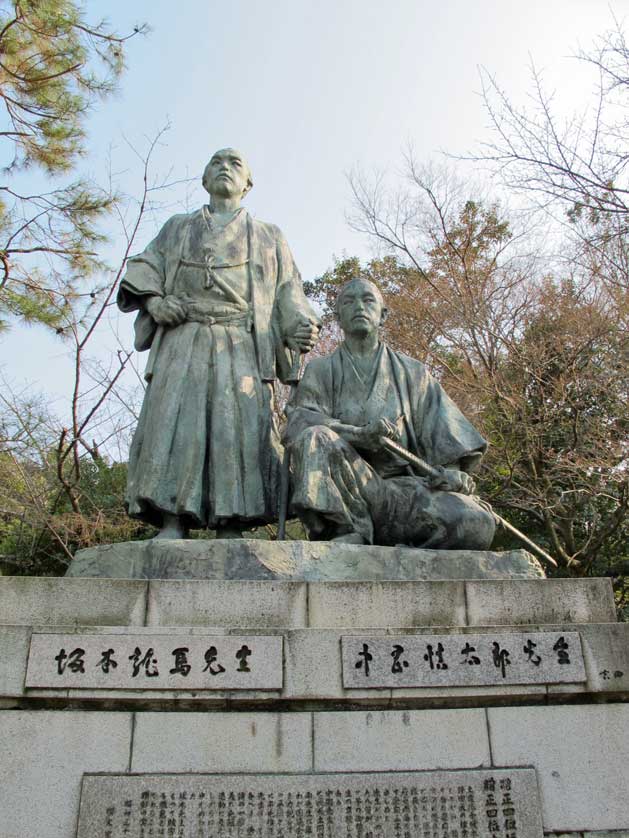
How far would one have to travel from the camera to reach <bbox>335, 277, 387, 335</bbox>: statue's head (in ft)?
20.5

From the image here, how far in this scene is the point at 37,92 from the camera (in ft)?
36.7

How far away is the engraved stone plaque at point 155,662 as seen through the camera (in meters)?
4.38

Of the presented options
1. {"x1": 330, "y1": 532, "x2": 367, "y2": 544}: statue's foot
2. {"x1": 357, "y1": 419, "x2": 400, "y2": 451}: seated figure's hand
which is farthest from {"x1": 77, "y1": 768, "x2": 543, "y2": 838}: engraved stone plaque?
{"x1": 357, "y1": 419, "x2": 400, "y2": 451}: seated figure's hand

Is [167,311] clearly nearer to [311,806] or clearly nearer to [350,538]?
[350,538]

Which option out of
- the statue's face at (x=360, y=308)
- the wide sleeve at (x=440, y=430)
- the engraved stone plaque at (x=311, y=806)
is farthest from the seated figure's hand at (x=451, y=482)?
the engraved stone plaque at (x=311, y=806)

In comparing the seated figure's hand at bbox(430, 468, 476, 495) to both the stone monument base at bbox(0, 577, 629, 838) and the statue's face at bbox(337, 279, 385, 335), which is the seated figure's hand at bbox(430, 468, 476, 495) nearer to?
the stone monument base at bbox(0, 577, 629, 838)

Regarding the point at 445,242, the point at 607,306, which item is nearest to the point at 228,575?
the point at 607,306

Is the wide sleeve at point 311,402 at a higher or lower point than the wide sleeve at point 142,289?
lower

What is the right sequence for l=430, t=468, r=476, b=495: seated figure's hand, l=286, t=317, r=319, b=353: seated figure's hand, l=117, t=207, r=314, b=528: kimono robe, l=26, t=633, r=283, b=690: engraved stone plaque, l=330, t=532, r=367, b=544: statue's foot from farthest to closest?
l=286, t=317, r=319, b=353: seated figure's hand < l=117, t=207, r=314, b=528: kimono robe < l=430, t=468, r=476, b=495: seated figure's hand < l=330, t=532, r=367, b=544: statue's foot < l=26, t=633, r=283, b=690: engraved stone plaque

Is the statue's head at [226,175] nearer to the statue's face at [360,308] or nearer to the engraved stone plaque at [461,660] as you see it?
the statue's face at [360,308]

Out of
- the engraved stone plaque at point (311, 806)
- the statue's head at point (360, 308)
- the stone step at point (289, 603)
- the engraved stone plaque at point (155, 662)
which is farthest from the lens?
the statue's head at point (360, 308)

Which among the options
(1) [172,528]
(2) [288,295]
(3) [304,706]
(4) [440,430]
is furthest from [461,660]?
(2) [288,295]

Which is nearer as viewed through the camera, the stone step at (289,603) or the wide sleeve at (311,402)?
the stone step at (289,603)

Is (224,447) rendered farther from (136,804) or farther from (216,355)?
(136,804)
